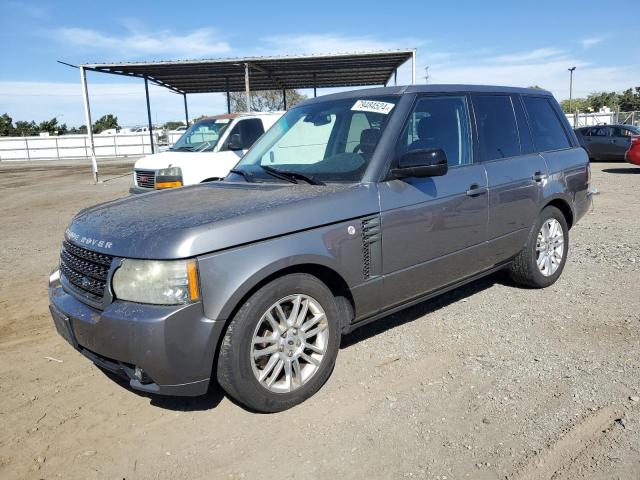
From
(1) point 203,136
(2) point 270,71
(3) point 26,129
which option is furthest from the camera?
(3) point 26,129

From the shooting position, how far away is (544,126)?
5207 millimetres

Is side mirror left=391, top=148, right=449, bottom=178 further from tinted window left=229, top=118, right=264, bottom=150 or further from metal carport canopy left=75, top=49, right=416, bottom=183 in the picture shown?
metal carport canopy left=75, top=49, right=416, bottom=183

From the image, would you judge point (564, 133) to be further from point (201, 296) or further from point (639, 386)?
point (201, 296)

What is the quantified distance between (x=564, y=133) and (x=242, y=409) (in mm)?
4350

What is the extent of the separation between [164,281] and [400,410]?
61.0 inches

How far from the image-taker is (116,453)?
2.79 meters

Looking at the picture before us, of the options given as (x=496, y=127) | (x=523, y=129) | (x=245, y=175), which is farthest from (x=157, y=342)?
(x=523, y=129)

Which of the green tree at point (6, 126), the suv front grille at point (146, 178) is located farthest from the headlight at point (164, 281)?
the green tree at point (6, 126)

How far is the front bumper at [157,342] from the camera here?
2.63 meters

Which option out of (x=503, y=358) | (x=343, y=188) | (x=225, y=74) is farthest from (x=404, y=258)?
(x=225, y=74)

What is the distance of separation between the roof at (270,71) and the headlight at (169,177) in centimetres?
947

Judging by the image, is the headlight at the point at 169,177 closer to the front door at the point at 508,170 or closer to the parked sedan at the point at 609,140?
the front door at the point at 508,170

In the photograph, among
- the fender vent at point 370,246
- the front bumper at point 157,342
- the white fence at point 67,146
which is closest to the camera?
the front bumper at point 157,342

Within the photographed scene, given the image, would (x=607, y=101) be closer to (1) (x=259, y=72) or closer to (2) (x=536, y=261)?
(1) (x=259, y=72)
